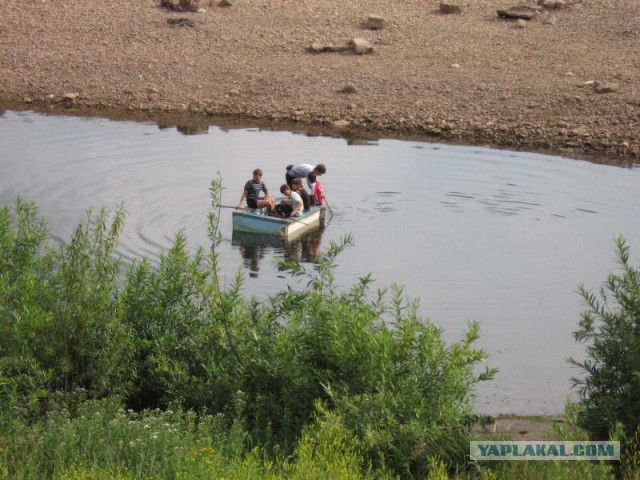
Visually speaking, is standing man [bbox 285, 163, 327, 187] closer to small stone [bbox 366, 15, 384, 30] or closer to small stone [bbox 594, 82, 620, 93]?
small stone [bbox 594, 82, 620, 93]

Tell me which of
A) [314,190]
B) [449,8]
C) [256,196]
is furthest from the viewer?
[449,8]

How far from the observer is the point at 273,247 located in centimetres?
1962

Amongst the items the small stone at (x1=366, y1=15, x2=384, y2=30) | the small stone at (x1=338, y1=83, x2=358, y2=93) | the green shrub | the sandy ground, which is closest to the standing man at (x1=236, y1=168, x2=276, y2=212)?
the green shrub

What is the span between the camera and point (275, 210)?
69.0ft

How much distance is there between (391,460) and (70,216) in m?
11.9

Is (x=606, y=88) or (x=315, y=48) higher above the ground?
(x=315, y=48)

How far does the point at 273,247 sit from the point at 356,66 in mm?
15094

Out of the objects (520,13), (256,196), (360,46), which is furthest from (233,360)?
(520,13)

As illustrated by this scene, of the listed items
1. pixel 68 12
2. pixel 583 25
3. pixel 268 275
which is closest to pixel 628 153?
pixel 583 25

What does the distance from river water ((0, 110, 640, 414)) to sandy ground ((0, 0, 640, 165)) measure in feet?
6.04

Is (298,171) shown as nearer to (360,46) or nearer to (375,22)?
(360,46)

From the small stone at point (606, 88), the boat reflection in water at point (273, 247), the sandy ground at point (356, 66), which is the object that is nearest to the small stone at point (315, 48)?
the sandy ground at point (356, 66)

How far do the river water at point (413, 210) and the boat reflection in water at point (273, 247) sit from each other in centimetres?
6

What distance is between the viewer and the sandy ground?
29719 mm
